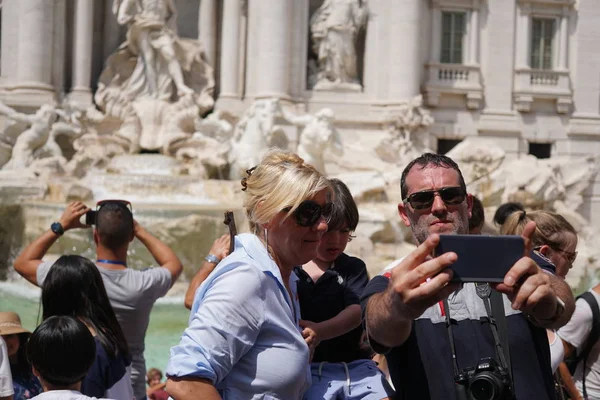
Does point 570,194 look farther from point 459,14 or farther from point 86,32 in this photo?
point 86,32

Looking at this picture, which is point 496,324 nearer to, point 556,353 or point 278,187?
point 278,187

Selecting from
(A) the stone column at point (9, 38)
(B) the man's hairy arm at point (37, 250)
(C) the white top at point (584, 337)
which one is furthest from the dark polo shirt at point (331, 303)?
(A) the stone column at point (9, 38)

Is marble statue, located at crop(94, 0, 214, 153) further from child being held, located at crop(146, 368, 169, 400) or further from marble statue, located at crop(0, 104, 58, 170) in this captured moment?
child being held, located at crop(146, 368, 169, 400)

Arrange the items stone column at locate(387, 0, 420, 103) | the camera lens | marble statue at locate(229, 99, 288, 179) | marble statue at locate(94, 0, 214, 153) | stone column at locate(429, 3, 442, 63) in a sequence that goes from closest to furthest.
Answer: the camera lens → marble statue at locate(229, 99, 288, 179) → marble statue at locate(94, 0, 214, 153) → stone column at locate(387, 0, 420, 103) → stone column at locate(429, 3, 442, 63)

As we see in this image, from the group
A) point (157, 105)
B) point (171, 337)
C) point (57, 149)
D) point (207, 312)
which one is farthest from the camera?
point (157, 105)

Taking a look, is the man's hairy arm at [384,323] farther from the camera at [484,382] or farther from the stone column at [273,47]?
the stone column at [273,47]

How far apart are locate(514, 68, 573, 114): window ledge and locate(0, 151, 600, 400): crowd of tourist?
52.1 feet

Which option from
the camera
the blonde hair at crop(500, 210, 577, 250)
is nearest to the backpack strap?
the blonde hair at crop(500, 210, 577, 250)

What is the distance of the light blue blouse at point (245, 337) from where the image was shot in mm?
2293

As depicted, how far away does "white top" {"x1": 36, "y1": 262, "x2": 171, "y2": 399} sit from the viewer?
3979 millimetres

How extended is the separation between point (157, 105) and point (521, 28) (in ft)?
27.2

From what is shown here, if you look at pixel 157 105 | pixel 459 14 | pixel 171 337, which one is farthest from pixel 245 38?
pixel 171 337

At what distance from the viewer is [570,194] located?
52.6 ft

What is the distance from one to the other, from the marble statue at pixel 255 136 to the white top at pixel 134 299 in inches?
413
